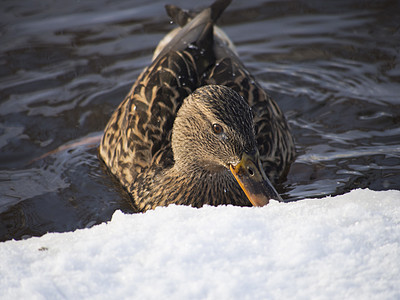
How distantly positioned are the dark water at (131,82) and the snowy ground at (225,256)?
171 cm

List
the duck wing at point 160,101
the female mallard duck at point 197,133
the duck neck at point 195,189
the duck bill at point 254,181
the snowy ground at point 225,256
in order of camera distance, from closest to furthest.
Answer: the snowy ground at point 225,256 < the duck bill at point 254,181 < the female mallard duck at point 197,133 < the duck neck at point 195,189 < the duck wing at point 160,101

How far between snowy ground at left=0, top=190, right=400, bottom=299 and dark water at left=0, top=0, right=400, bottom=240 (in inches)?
67.4

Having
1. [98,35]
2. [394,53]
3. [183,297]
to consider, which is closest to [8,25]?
Result: [98,35]

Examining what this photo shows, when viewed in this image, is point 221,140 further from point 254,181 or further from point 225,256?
point 225,256

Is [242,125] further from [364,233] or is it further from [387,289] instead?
[387,289]

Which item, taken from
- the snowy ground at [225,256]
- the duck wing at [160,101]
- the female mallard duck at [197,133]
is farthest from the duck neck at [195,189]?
the snowy ground at [225,256]

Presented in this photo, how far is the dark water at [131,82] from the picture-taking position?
16.2 feet

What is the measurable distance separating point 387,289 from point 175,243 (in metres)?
0.95

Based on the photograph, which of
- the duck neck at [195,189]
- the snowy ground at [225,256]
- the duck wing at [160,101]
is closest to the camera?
the snowy ground at [225,256]

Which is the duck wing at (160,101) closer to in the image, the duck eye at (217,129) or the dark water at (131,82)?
the dark water at (131,82)

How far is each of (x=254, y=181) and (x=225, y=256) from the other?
1217 millimetres

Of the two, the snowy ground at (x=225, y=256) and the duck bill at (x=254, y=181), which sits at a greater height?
the snowy ground at (x=225, y=256)

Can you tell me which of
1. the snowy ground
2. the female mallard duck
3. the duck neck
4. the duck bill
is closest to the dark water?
the female mallard duck

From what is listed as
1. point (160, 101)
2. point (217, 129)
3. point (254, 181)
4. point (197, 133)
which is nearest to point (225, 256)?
point (254, 181)
